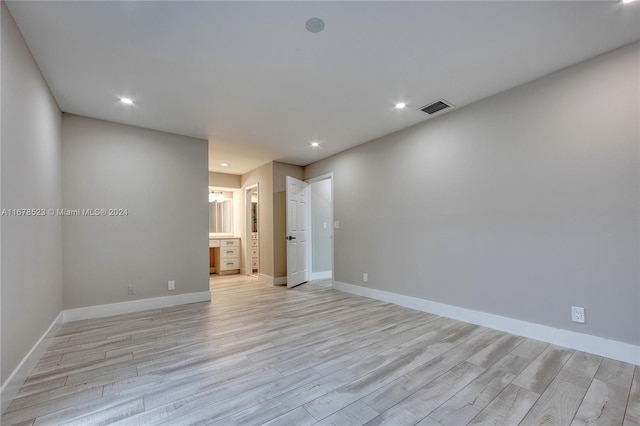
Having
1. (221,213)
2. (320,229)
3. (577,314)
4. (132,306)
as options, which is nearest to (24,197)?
(132,306)

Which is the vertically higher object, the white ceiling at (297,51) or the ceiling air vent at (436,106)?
the white ceiling at (297,51)

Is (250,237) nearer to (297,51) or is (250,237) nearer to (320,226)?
(320,226)

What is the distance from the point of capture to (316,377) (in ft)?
6.66

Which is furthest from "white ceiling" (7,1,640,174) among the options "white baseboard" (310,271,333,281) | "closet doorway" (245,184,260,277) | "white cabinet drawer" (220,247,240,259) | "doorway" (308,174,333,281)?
"white cabinet drawer" (220,247,240,259)

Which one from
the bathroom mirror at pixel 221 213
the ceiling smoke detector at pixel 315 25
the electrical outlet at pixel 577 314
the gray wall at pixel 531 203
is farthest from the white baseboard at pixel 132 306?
the electrical outlet at pixel 577 314

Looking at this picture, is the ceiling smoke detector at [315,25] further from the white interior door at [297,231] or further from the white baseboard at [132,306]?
the white baseboard at [132,306]

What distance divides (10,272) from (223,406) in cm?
165

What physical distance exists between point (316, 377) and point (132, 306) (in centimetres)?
298

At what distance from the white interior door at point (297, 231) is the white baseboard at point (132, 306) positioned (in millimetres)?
1628

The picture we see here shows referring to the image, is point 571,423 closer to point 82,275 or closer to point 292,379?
point 292,379

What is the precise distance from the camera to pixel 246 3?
5.85 ft

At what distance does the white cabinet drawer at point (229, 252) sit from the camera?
6789 millimetres

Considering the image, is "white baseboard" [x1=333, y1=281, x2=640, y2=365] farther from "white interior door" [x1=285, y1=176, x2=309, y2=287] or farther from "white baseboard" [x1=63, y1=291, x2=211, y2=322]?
"white baseboard" [x1=63, y1=291, x2=211, y2=322]

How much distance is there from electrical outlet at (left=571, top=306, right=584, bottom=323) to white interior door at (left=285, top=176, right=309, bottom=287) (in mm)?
3954
